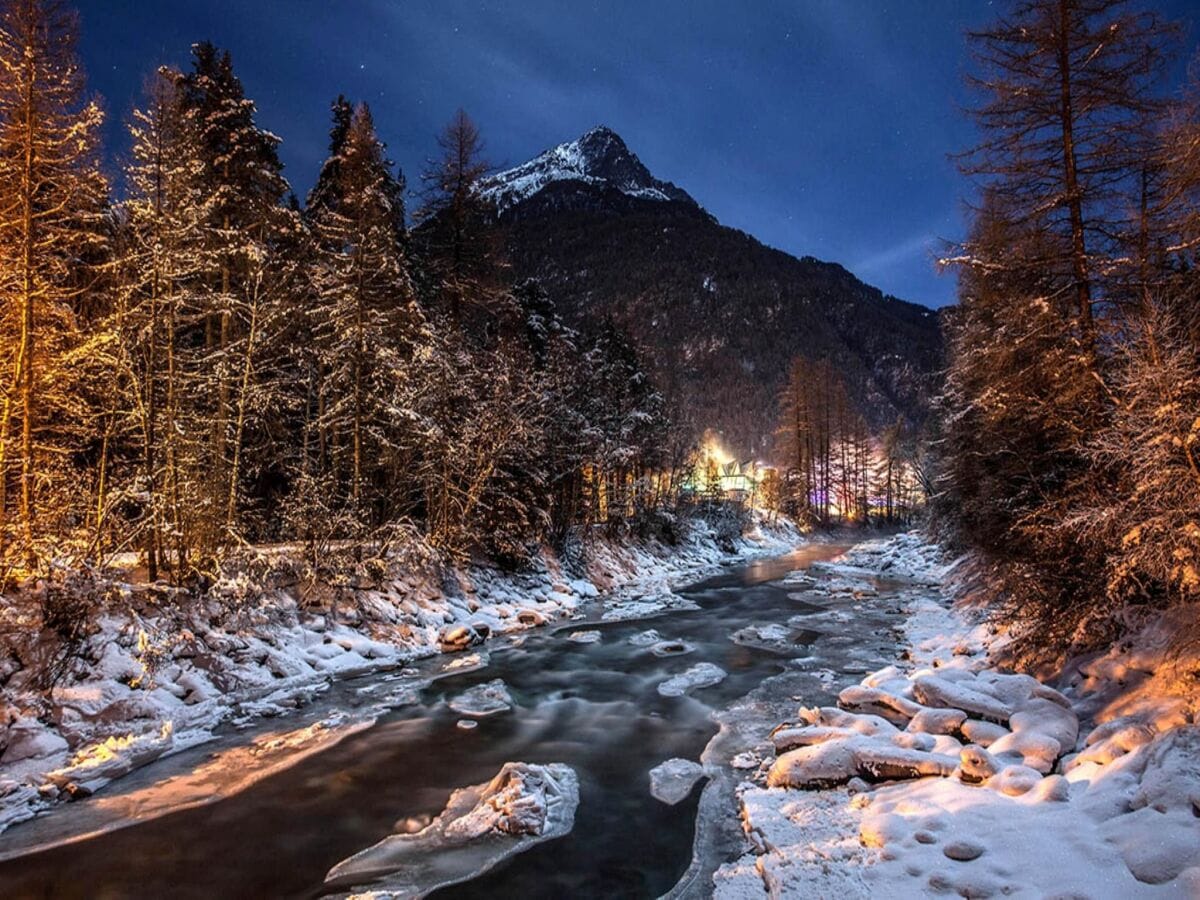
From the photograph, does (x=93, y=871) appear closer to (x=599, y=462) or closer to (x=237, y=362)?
(x=237, y=362)

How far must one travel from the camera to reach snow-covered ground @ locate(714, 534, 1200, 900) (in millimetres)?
4438

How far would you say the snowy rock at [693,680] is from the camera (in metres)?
11.7

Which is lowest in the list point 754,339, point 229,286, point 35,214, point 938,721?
point 938,721

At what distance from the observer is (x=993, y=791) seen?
5.78 meters

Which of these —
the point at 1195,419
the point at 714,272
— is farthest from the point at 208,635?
the point at 714,272

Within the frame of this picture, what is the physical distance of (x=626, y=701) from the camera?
1115 centimetres

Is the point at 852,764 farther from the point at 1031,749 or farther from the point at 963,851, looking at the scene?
the point at 963,851

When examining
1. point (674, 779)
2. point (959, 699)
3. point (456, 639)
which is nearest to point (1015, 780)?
point (959, 699)

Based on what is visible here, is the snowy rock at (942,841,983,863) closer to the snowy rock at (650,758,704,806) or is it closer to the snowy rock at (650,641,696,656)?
the snowy rock at (650,758,704,806)

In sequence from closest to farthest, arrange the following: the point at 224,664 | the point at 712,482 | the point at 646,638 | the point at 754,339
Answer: the point at 224,664 → the point at 646,638 → the point at 712,482 → the point at 754,339

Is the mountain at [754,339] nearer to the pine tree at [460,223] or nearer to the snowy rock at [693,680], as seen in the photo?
the pine tree at [460,223]

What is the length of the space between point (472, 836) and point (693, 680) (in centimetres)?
684

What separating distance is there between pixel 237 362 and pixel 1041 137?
16.4 metres

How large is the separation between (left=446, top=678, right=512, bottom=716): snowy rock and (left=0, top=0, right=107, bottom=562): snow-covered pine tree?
22.2 ft
